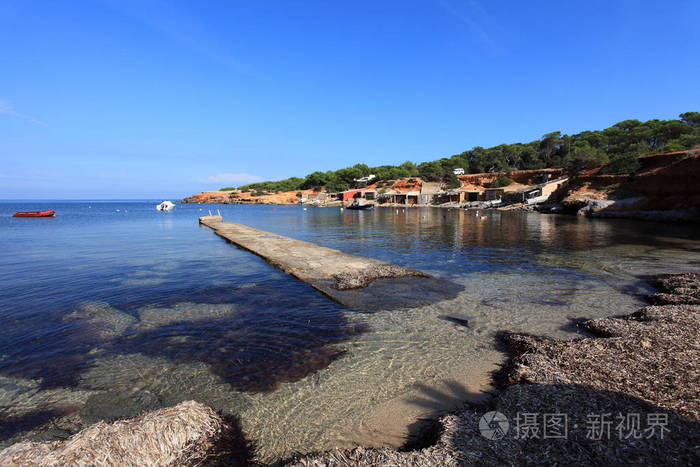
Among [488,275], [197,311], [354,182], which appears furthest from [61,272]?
[354,182]

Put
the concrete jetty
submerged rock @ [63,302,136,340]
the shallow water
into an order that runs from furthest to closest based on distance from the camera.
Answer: the concrete jetty
submerged rock @ [63,302,136,340]
the shallow water

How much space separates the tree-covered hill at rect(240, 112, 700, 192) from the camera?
5937 centimetres

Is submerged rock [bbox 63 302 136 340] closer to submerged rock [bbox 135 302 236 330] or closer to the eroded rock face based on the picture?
submerged rock [bbox 135 302 236 330]

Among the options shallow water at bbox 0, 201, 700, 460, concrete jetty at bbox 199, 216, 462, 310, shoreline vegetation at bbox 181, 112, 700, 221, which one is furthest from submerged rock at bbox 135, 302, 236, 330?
shoreline vegetation at bbox 181, 112, 700, 221

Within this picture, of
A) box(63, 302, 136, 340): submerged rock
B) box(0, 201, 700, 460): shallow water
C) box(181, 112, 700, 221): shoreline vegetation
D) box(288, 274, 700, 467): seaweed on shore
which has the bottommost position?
box(0, 201, 700, 460): shallow water

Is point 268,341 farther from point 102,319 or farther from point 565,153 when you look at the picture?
point 565,153

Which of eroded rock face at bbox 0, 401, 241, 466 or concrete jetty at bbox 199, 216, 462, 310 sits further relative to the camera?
concrete jetty at bbox 199, 216, 462, 310

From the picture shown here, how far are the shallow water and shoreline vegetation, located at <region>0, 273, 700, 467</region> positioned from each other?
1.83 ft

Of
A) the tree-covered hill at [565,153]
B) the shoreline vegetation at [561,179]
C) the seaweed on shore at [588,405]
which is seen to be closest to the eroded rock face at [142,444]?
the seaweed on shore at [588,405]

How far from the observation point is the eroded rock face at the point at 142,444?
3.18m

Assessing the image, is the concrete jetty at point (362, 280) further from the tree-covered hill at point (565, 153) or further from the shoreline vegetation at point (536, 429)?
the tree-covered hill at point (565, 153)

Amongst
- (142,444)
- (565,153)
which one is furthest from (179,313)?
(565,153)

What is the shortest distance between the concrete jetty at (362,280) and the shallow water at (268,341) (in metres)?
0.52

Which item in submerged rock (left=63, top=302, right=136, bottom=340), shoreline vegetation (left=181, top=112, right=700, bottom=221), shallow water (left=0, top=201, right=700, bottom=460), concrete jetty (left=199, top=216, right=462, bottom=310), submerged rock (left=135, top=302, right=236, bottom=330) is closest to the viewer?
shallow water (left=0, top=201, right=700, bottom=460)
